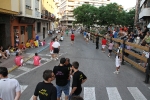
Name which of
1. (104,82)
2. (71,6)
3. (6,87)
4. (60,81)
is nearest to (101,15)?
(104,82)

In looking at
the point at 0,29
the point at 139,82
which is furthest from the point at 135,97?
the point at 0,29

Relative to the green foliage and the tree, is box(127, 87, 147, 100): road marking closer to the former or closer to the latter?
the green foliage

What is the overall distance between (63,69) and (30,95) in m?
2.62

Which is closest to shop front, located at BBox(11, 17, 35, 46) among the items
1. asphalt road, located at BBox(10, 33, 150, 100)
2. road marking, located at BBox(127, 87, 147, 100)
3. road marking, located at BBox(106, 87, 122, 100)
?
asphalt road, located at BBox(10, 33, 150, 100)

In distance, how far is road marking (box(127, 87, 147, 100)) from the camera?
7.46 metres

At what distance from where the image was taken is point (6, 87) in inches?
159

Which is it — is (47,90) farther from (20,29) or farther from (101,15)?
(101,15)

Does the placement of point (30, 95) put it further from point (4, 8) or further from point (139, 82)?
point (4, 8)

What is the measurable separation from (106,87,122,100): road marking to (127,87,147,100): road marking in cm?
64

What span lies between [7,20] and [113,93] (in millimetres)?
13109

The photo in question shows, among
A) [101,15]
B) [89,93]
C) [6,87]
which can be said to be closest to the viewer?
[6,87]

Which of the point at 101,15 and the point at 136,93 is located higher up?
the point at 101,15

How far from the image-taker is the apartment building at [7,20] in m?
15.8

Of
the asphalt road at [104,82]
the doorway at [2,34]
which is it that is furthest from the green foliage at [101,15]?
the asphalt road at [104,82]
